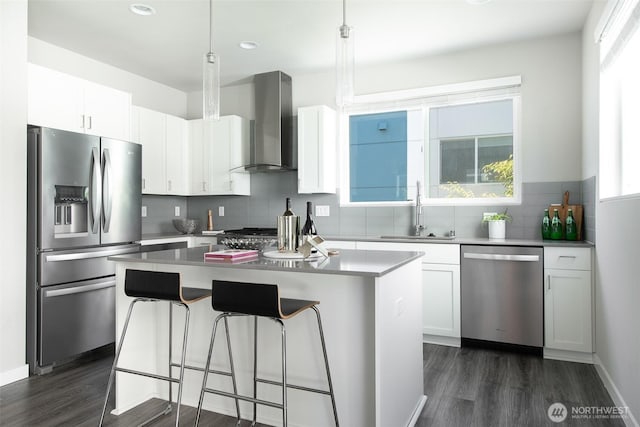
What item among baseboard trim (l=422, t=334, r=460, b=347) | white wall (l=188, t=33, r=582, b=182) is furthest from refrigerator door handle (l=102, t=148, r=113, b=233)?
white wall (l=188, t=33, r=582, b=182)

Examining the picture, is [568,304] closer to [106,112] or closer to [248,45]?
[248,45]

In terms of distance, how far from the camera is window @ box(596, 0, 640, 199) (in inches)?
93.8

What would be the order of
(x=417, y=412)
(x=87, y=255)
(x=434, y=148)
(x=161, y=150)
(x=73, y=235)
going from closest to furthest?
1. (x=417, y=412)
2. (x=73, y=235)
3. (x=87, y=255)
4. (x=434, y=148)
5. (x=161, y=150)

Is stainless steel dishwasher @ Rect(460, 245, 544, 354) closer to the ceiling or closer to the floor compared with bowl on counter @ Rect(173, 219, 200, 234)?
closer to the floor

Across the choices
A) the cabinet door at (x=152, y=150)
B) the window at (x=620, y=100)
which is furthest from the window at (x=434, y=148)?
the cabinet door at (x=152, y=150)

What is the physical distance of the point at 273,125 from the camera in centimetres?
472

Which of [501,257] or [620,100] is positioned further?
[501,257]

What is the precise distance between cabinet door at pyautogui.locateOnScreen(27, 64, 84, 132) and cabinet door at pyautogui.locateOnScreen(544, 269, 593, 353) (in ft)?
12.8

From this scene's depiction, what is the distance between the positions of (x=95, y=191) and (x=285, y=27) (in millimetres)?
1997

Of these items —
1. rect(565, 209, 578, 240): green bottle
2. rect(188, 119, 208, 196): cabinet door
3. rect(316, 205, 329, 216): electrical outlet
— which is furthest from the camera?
rect(188, 119, 208, 196): cabinet door

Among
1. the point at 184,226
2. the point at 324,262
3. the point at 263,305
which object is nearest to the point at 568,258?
the point at 324,262

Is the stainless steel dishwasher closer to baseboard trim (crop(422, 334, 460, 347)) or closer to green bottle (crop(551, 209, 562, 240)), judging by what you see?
baseboard trim (crop(422, 334, 460, 347))

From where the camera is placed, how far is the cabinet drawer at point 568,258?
129 inches

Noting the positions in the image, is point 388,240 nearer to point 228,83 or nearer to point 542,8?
point 542,8
